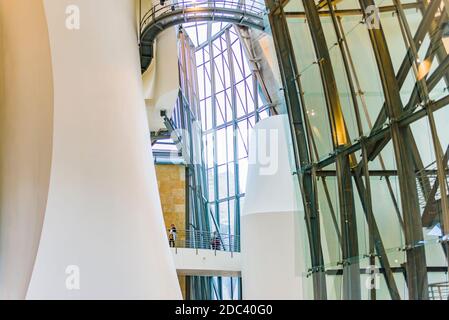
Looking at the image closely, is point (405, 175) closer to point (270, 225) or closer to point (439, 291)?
point (439, 291)

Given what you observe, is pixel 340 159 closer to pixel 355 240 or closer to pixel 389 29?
pixel 355 240

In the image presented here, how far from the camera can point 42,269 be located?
8.70 metres

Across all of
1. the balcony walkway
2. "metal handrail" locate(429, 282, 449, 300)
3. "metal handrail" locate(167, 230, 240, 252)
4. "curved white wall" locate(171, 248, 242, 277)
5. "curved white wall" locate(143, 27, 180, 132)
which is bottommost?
"metal handrail" locate(429, 282, 449, 300)

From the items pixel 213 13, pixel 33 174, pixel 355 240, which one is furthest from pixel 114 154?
pixel 213 13

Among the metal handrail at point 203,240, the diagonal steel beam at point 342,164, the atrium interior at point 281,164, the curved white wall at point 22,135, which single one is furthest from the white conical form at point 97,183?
the metal handrail at point 203,240

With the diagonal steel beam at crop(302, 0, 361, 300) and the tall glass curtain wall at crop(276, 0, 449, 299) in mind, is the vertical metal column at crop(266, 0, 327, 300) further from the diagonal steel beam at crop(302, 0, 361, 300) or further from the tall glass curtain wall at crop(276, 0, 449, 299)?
the diagonal steel beam at crop(302, 0, 361, 300)

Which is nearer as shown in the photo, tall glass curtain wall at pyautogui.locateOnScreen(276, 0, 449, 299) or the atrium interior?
tall glass curtain wall at pyautogui.locateOnScreen(276, 0, 449, 299)

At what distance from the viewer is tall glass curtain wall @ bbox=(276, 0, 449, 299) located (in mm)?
5207

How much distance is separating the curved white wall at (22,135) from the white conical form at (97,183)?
436 millimetres

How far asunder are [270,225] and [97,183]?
8198mm

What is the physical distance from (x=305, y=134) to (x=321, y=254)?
2.08 meters

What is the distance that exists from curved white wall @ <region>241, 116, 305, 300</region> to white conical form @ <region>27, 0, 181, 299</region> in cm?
644

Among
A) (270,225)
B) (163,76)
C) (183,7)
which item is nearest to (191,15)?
(183,7)

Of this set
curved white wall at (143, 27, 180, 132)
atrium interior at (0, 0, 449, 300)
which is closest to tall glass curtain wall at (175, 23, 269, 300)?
curved white wall at (143, 27, 180, 132)
